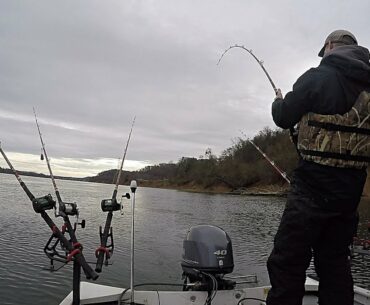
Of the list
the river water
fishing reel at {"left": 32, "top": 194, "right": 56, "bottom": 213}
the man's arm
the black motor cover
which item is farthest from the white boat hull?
the river water

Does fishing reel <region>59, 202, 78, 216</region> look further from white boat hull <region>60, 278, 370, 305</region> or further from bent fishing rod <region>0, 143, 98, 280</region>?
white boat hull <region>60, 278, 370, 305</region>

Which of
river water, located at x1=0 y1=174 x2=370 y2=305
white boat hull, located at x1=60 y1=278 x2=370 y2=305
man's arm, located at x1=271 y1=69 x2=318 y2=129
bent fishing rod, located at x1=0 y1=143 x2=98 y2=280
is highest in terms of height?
man's arm, located at x1=271 y1=69 x2=318 y2=129

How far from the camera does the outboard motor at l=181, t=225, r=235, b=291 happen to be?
3846 millimetres

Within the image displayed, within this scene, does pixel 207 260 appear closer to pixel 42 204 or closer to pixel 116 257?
pixel 42 204

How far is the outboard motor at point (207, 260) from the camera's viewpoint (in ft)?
12.6

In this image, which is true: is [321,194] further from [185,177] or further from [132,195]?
[185,177]

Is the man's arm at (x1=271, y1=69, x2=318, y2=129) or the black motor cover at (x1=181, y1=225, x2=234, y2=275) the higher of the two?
the man's arm at (x1=271, y1=69, x2=318, y2=129)

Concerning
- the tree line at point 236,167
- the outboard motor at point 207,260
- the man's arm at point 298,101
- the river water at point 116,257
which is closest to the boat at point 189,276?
the outboard motor at point 207,260

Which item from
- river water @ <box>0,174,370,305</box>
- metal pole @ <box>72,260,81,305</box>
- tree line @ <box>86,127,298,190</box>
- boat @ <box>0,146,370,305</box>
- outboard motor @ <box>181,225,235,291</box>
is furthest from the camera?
tree line @ <box>86,127,298,190</box>

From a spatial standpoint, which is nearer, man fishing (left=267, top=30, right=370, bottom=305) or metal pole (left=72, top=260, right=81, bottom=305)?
man fishing (left=267, top=30, right=370, bottom=305)

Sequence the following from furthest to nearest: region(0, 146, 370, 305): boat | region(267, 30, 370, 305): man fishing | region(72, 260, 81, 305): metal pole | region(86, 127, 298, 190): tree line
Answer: region(86, 127, 298, 190): tree line → region(0, 146, 370, 305): boat → region(72, 260, 81, 305): metal pole → region(267, 30, 370, 305): man fishing

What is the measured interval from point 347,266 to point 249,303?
1.19 m

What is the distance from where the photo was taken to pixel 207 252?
13.0 ft

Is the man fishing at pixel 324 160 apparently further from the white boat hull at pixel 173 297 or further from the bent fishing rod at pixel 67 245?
the bent fishing rod at pixel 67 245
